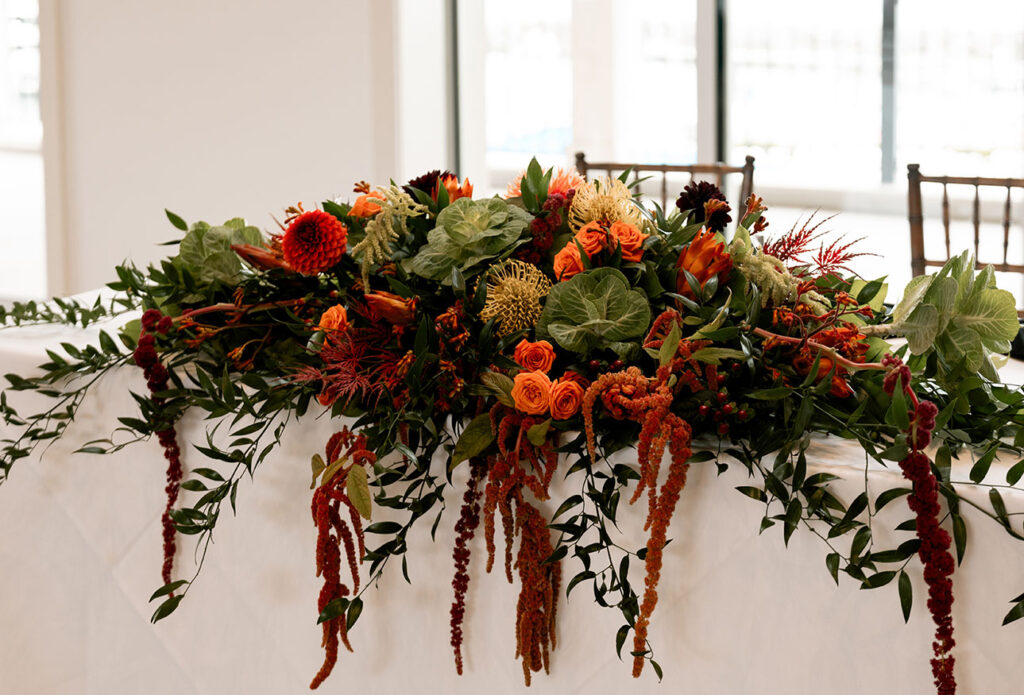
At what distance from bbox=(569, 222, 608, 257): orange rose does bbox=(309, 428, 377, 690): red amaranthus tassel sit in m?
0.21

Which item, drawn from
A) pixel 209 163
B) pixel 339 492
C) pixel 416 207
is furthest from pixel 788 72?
pixel 339 492

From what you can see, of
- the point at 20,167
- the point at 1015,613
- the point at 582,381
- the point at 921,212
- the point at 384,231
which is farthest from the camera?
the point at 20,167

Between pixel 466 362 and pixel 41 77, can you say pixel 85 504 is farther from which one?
pixel 41 77

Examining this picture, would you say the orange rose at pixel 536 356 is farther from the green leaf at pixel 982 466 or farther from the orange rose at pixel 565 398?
the green leaf at pixel 982 466

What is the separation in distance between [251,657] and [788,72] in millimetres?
2408

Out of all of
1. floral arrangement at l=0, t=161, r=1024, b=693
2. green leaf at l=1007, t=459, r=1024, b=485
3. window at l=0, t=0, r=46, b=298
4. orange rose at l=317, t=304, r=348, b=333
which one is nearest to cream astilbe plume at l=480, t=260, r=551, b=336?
floral arrangement at l=0, t=161, r=1024, b=693

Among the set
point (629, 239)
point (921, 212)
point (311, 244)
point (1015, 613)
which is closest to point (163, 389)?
point (311, 244)

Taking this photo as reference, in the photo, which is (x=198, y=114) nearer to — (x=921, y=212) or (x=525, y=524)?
(x=921, y=212)

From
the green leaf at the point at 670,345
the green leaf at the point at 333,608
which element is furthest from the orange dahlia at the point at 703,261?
the green leaf at the point at 333,608

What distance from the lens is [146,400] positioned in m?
0.87

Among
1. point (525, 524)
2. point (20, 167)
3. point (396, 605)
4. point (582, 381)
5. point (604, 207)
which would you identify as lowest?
point (396, 605)

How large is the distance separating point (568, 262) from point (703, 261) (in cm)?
10

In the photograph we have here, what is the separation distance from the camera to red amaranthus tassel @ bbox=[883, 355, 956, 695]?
587 mm

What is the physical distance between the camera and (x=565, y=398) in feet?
2.23
